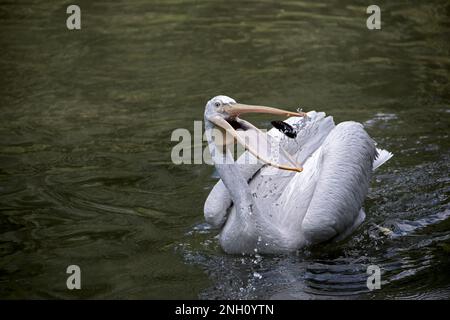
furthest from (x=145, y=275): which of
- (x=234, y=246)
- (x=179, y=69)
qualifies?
(x=179, y=69)

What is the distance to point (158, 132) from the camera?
8992 millimetres

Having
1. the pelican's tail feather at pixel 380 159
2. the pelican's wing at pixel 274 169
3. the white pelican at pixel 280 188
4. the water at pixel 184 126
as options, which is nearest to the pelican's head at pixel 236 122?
the white pelican at pixel 280 188

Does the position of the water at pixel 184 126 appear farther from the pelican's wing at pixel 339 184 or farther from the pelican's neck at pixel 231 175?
the pelican's neck at pixel 231 175

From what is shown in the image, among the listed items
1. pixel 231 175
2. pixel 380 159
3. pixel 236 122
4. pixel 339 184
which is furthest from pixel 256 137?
pixel 380 159

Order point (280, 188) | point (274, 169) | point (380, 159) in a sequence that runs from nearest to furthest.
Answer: point (280, 188) → point (274, 169) → point (380, 159)

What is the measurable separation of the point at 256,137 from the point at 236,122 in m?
0.19

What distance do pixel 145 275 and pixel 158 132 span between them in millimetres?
3082

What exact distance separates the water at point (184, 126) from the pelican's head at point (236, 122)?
871mm

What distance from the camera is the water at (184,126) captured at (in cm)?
611

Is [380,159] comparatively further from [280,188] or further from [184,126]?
[184,126]

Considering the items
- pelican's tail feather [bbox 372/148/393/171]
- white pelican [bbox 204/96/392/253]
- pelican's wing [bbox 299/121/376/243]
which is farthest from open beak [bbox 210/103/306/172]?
pelican's tail feather [bbox 372/148/393/171]

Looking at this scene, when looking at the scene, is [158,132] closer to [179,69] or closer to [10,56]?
[179,69]

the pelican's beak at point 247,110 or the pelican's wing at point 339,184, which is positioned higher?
the pelican's beak at point 247,110

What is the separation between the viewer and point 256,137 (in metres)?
6.05
